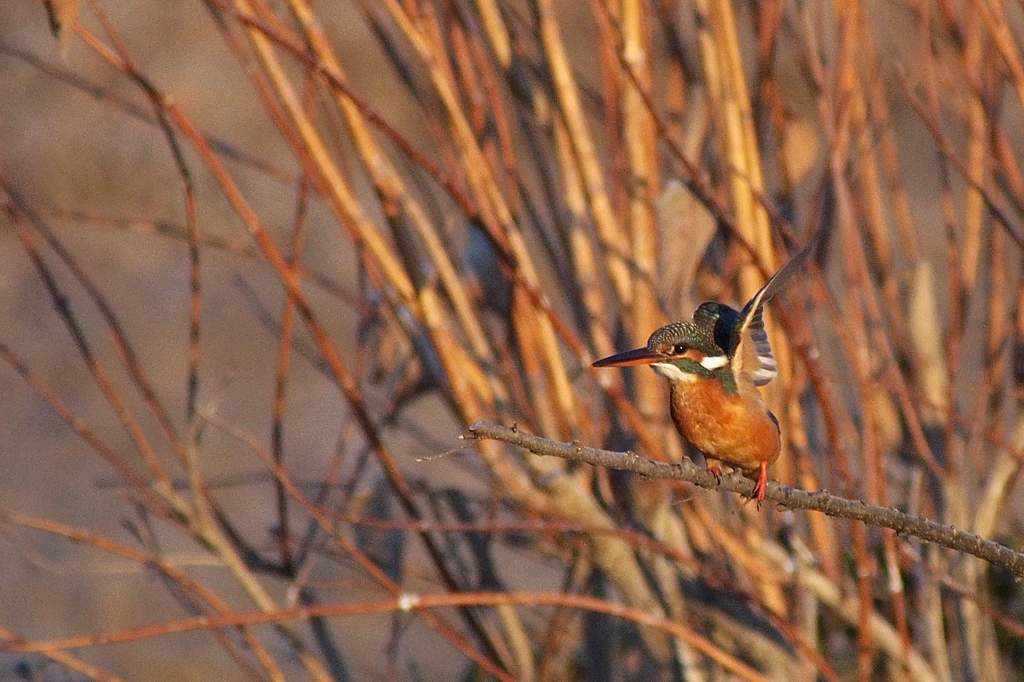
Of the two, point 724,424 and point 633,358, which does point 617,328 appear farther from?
point 633,358

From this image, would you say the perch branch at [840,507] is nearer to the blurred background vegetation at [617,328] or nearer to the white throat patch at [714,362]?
the blurred background vegetation at [617,328]

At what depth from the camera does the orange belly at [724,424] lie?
78.9 inches

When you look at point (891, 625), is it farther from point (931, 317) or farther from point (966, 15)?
point (966, 15)

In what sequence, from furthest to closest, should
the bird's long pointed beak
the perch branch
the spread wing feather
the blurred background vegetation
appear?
the blurred background vegetation
the spread wing feather
the bird's long pointed beak
the perch branch

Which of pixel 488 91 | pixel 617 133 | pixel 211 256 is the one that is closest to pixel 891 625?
pixel 617 133

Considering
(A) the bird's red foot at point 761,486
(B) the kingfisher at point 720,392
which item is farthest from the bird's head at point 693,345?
(A) the bird's red foot at point 761,486

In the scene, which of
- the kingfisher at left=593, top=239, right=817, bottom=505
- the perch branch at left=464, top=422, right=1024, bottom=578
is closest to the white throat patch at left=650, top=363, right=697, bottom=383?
the kingfisher at left=593, top=239, right=817, bottom=505

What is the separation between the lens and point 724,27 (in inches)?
93.4

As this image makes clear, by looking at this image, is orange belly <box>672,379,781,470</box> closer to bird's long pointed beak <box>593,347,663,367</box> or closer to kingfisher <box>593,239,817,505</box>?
kingfisher <box>593,239,817,505</box>

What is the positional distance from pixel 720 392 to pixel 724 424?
5 centimetres

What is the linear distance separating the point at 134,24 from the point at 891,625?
7919 millimetres

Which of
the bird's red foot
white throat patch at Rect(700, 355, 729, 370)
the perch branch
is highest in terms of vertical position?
white throat patch at Rect(700, 355, 729, 370)

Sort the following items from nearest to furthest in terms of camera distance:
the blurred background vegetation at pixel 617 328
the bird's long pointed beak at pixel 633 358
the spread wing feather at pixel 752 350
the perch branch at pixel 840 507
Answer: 1. the perch branch at pixel 840 507
2. the bird's long pointed beak at pixel 633 358
3. the spread wing feather at pixel 752 350
4. the blurred background vegetation at pixel 617 328

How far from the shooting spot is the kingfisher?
6.54 ft
